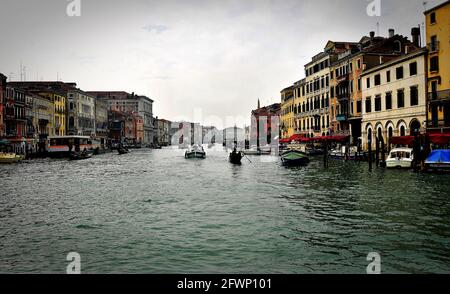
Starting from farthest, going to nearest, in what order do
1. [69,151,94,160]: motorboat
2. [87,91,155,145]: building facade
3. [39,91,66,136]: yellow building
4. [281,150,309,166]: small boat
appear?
[87,91,155,145]: building facade → [39,91,66,136]: yellow building → [69,151,94,160]: motorboat → [281,150,309,166]: small boat

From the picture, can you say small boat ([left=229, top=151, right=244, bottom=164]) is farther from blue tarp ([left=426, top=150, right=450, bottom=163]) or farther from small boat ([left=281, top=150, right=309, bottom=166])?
blue tarp ([left=426, top=150, right=450, bottom=163])

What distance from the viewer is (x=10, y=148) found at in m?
60.6

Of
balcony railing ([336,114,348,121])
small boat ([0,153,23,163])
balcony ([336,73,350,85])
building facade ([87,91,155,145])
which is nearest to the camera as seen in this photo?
small boat ([0,153,23,163])

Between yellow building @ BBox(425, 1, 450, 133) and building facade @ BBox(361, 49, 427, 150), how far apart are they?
83 cm

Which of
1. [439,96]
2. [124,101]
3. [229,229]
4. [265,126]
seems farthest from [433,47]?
[124,101]

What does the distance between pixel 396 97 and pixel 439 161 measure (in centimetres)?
1692

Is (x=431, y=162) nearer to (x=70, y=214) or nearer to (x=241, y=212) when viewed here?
(x=241, y=212)

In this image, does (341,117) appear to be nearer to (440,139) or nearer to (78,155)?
(440,139)

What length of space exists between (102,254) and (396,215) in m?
9.42

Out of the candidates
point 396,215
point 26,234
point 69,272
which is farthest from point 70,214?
point 396,215

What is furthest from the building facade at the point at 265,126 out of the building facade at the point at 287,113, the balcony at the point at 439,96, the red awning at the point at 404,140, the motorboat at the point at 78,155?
the red awning at the point at 404,140

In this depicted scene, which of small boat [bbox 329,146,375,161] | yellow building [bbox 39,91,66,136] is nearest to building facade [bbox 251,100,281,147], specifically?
yellow building [bbox 39,91,66,136]

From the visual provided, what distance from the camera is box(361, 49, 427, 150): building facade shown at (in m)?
38.8

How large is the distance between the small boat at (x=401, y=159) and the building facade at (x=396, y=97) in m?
2.64
